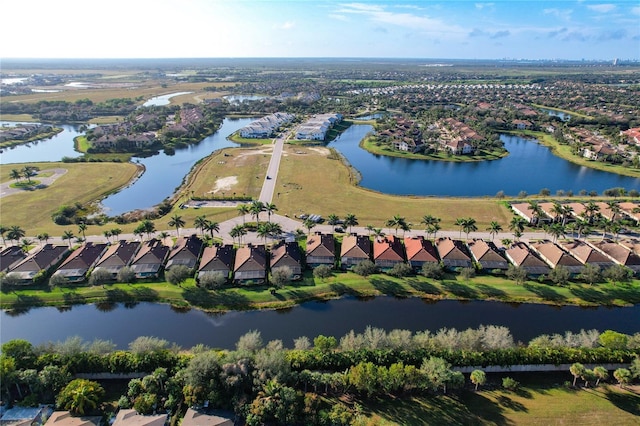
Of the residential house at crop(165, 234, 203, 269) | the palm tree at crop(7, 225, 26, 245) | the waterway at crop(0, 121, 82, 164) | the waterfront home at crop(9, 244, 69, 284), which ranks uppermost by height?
the waterway at crop(0, 121, 82, 164)

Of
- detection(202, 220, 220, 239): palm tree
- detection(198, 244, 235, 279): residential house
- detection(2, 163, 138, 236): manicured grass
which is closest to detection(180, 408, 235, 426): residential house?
detection(198, 244, 235, 279): residential house

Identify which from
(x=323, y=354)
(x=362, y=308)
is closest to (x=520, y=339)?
(x=362, y=308)

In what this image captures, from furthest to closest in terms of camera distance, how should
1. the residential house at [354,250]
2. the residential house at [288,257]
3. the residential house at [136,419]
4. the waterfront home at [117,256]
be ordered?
the residential house at [354,250] < the waterfront home at [117,256] < the residential house at [288,257] < the residential house at [136,419]

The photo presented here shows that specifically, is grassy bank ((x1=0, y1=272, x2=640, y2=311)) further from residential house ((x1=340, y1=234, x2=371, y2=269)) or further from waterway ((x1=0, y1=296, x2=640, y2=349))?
residential house ((x1=340, y1=234, x2=371, y2=269))

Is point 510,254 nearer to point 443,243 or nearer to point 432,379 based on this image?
point 443,243

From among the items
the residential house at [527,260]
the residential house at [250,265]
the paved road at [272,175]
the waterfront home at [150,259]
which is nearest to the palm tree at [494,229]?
the residential house at [527,260]

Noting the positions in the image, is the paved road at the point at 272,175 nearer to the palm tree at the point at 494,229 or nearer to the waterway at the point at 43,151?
the palm tree at the point at 494,229

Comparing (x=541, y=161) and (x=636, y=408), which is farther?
(x=541, y=161)
